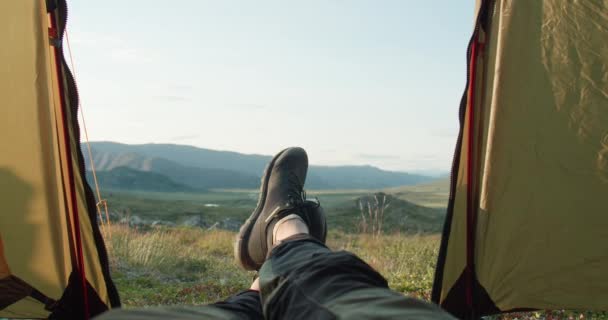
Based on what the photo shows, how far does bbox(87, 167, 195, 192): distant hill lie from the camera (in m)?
115

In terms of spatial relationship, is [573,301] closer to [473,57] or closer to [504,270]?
[504,270]

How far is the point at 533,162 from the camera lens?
2865mm

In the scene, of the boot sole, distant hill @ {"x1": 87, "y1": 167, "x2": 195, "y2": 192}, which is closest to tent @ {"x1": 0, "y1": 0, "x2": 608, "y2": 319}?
the boot sole

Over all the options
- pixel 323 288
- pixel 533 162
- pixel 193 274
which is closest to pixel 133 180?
pixel 193 274

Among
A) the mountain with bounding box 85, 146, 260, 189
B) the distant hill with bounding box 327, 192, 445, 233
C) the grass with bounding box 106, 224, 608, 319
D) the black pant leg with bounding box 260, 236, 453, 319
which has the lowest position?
the mountain with bounding box 85, 146, 260, 189

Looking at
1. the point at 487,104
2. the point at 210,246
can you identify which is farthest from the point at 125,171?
the point at 487,104

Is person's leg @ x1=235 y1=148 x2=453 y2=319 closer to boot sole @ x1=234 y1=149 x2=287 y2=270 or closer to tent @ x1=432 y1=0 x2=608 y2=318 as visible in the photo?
boot sole @ x1=234 y1=149 x2=287 y2=270

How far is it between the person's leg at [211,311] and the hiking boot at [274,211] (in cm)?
93

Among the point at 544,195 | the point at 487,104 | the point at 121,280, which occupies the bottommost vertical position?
the point at 121,280

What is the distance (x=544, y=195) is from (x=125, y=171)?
123653 millimetres

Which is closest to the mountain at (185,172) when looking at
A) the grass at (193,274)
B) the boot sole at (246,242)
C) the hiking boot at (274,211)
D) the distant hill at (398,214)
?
the distant hill at (398,214)

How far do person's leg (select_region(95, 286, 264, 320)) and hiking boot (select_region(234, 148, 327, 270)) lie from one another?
0.93 metres

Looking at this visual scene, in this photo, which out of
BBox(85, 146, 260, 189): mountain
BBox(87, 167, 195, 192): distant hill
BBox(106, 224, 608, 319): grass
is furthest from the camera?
BBox(85, 146, 260, 189): mountain

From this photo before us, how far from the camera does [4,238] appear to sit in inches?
117
